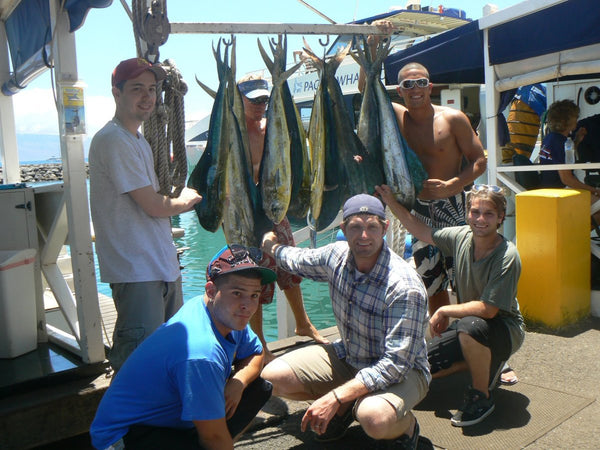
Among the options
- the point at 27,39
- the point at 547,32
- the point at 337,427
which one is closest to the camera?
the point at 337,427

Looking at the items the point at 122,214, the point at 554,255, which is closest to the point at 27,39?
the point at 122,214

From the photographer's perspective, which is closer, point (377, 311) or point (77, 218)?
point (377, 311)

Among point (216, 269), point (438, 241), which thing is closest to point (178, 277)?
point (216, 269)

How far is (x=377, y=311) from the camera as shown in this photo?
99.3 inches

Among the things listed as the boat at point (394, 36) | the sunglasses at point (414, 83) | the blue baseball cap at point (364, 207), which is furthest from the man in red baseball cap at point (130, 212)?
the boat at point (394, 36)

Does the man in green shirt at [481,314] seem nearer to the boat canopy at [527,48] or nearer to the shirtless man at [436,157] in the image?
the shirtless man at [436,157]

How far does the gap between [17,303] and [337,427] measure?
1902 mm

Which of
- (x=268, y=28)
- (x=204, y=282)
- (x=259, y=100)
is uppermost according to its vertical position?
(x=268, y=28)

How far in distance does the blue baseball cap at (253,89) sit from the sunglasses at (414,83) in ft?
2.65

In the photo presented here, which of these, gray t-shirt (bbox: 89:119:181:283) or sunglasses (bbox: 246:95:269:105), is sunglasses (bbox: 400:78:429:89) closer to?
sunglasses (bbox: 246:95:269:105)

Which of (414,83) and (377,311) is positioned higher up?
(414,83)

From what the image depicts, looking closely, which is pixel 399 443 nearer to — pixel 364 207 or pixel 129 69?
pixel 364 207

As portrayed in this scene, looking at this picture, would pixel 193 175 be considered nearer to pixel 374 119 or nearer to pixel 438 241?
pixel 374 119

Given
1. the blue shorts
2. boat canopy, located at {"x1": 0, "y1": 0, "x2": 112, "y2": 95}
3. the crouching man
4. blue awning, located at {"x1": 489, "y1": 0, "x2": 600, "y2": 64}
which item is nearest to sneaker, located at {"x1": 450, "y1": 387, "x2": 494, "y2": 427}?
the blue shorts
